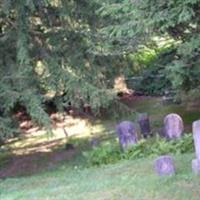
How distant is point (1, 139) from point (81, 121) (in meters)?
5.85

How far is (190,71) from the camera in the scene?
6434mm

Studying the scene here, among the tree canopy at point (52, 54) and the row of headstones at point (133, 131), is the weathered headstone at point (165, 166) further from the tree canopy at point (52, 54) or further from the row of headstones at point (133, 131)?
the row of headstones at point (133, 131)

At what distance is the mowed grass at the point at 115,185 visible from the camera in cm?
646

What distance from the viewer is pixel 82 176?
27.8 feet

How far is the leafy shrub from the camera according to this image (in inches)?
379

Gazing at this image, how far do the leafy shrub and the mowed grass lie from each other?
0.81 meters

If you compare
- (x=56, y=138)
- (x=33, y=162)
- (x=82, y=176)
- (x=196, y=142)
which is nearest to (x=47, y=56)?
(x=33, y=162)

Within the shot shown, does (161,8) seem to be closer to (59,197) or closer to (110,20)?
(59,197)

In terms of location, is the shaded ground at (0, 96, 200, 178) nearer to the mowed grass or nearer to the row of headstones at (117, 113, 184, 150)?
the row of headstones at (117, 113, 184, 150)

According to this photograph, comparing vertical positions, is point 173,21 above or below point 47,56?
below

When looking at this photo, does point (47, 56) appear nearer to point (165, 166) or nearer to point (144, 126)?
point (144, 126)

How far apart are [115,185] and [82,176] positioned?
1.47 m

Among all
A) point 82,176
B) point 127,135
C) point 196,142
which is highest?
point 196,142

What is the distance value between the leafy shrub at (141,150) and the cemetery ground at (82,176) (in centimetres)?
40
